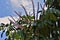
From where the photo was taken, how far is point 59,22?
1.79 m

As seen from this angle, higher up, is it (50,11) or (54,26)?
(50,11)

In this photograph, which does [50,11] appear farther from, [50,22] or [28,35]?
[28,35]

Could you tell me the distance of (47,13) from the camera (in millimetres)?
1722

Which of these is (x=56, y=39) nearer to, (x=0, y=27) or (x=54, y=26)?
(x=54, y=26)

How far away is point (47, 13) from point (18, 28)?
28 cm

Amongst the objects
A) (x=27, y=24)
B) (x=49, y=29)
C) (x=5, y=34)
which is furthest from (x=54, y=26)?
(x=5, y=34)

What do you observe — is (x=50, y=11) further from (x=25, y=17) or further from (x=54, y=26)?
(x=25, y=17)

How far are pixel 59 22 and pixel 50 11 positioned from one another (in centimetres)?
14

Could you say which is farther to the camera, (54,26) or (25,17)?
(25,17)

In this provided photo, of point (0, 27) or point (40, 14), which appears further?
point (0, 27)

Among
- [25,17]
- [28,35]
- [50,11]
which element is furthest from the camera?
[25,17]

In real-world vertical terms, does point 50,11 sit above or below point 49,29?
above

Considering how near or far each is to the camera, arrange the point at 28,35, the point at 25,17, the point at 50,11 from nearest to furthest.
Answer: the point at 50,11 < the point at 28,35 < the point at 25,17

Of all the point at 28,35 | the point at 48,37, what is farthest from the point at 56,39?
the point at 28,35
